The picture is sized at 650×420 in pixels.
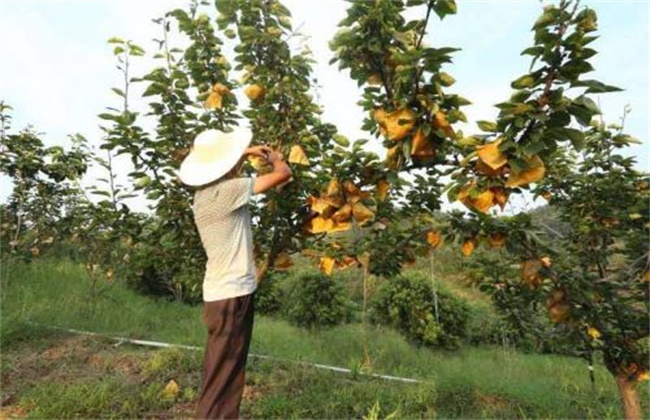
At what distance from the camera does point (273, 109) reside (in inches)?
86.3

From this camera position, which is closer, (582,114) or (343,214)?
(582,114)

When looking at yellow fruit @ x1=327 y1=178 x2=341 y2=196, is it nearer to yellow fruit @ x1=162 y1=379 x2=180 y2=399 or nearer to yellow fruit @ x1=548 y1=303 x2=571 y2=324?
yellow fruit @ x1=548 y1=303 x2=571 y2=324

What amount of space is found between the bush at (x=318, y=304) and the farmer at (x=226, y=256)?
14.1 feet

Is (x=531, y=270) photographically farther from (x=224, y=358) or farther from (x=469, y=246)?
(x=224, y=358)

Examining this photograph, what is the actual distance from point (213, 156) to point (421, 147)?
35.2 inches

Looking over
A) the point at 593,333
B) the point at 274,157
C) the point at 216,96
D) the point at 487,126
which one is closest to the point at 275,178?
the point at 274,157

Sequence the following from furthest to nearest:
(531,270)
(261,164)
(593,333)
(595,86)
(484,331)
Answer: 1. (484,331)
2. (593,333)
3. (261,164)
4. (531,270)
5. (595,86)

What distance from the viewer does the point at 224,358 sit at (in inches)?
81.2

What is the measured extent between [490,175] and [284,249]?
111 cm

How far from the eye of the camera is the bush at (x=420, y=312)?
20.6 feet

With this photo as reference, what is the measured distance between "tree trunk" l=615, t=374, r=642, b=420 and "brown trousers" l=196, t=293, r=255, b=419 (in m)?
1.75

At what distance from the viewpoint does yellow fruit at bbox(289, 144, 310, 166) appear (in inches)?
79.8

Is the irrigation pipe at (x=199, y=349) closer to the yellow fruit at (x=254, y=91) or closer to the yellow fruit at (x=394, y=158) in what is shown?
the yellow fruit at (x=254, y=91)

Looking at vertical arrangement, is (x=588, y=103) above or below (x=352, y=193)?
above
